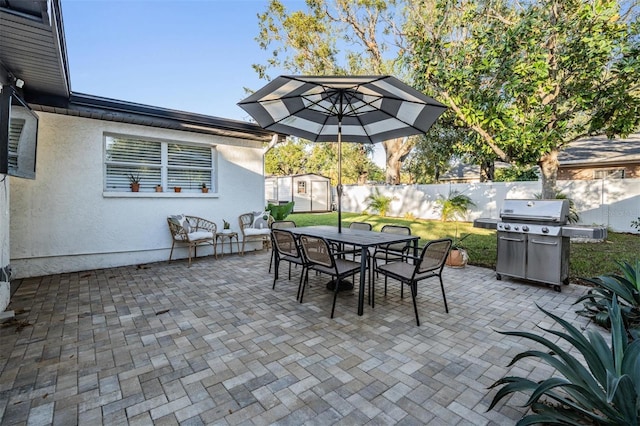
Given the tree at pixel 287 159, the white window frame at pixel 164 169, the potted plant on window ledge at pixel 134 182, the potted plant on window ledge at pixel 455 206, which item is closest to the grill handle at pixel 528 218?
the white window frame at pixel 164 169

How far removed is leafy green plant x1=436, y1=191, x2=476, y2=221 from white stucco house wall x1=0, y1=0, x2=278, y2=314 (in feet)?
28.9

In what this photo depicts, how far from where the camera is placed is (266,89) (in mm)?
3639

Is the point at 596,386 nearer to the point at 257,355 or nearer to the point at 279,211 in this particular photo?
the point at 257,355

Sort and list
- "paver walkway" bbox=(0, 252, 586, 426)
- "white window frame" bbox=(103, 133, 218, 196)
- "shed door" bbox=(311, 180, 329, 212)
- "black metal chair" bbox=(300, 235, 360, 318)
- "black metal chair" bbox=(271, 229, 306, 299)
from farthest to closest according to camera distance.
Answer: "shed door" bbox=(311, 180, 329, 212) < "white window frame" bbox=(103, 133, 218, 196) < "black metal chair" bbox=(271, 229, 306, 299) < "black metal chair" bbox=(300, 235, 360, 318) < "paver walkway" bbox=(0, 252, 586, 426)

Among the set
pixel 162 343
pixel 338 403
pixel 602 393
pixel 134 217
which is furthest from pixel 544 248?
pixel 134 217

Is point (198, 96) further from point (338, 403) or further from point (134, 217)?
point (338, 403)

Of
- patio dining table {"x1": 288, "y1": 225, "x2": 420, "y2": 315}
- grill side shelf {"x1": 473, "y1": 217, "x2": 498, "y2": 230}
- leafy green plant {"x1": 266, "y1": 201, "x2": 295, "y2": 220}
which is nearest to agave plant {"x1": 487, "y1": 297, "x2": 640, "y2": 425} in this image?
patio dining table {"x1": 288, "y1": 225, "x2": 420, "y2": 315}

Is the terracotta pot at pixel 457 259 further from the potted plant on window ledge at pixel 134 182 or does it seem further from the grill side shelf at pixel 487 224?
the potted plant on window ledge at pixel 134 182

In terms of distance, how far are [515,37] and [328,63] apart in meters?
11.5

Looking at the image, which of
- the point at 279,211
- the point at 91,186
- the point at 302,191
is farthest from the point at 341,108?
the point at 302,191

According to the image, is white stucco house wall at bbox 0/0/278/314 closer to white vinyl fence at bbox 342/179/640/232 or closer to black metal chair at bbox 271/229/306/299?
black metal chair at bbox 271/229/306/299

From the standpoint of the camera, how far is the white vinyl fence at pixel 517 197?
357 inches

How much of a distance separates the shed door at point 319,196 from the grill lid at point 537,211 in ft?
52.3

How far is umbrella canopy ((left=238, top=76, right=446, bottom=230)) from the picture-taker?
136 inches
